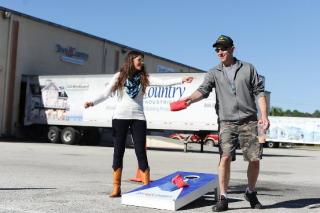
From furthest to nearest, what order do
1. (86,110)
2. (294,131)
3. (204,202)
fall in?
(294,131)
(86,110)
(204,202)

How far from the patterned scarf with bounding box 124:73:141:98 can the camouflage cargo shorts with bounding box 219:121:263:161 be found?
1.48 metres

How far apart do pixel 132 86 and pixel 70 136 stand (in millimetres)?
20347

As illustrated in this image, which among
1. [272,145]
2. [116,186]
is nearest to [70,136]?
[116,186]

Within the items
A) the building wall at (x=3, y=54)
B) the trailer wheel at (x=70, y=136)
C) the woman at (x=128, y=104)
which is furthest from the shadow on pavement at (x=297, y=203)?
the building wall at (x=3, y=54)

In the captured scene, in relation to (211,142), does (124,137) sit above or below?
above

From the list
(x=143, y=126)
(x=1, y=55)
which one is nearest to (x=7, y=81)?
(x=1, y=55)

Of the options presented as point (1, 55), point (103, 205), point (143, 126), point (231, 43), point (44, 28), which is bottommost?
point (103, 205)

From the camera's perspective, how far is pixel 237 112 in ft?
20.7

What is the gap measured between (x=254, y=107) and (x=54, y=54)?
27973mm

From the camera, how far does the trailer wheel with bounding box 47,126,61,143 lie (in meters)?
27.9

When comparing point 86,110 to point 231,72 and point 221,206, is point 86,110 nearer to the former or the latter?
point 231,72

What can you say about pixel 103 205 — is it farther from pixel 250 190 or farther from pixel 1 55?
pixel 1 55

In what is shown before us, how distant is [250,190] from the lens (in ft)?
21.0

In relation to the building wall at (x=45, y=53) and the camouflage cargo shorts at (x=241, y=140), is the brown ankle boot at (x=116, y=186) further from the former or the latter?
the building wall at (x=45, y=53)
